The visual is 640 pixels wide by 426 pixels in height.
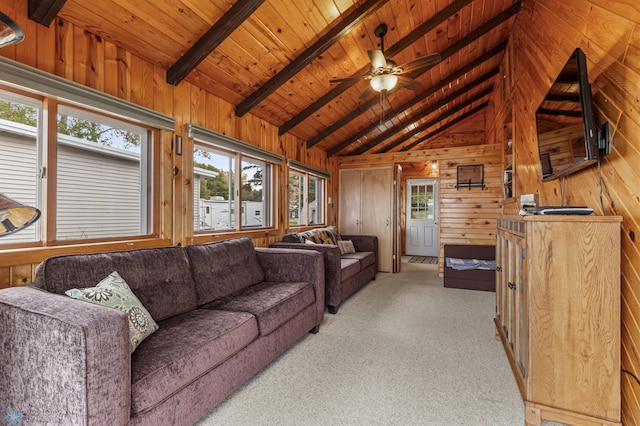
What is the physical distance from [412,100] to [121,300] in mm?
4650

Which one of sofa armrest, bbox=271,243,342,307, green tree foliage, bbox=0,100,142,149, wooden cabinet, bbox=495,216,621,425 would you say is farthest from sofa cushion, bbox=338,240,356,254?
wooden cabinet, bbox=495,216,621,425

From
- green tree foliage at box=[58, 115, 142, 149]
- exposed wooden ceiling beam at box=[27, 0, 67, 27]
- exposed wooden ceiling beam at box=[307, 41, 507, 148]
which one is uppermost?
exposed wooden ceiling beam at box=[307, 41, 507, 148]

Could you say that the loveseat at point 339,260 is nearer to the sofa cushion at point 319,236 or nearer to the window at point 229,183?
the sofa cushion at point 319,236

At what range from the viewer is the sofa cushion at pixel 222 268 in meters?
2.33

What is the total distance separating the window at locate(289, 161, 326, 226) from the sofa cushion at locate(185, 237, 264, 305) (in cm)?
198

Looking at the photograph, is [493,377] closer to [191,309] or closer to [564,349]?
[564,349]

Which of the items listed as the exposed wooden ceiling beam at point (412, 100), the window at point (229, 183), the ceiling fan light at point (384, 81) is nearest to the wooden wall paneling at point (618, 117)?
the ceiling fan light at point (384, 81)

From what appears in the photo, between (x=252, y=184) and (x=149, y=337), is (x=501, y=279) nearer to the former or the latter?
(x=149, y=337)

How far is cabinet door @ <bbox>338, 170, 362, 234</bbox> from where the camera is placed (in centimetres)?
584

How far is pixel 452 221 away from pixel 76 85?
199 inches

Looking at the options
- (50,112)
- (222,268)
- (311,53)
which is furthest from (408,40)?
(50,112)

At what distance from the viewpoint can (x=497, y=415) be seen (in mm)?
1682

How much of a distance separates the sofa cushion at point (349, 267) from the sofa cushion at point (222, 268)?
3.54 feet

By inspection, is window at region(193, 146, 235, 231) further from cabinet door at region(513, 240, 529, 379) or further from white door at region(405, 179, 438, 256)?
white door at region(405, 179, 438, 256)
